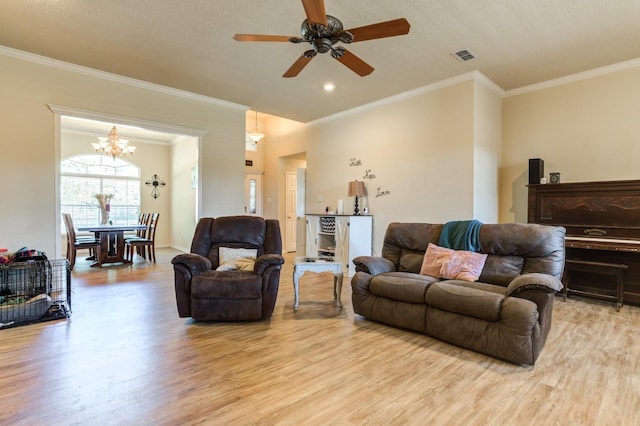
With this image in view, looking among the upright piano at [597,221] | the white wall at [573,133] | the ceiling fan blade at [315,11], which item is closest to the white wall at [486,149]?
the white wall at [573,133]

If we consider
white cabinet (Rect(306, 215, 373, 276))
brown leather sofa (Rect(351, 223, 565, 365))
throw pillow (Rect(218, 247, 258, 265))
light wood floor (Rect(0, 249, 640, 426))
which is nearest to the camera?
light wood floor (Rect(0, 249, 640, 426))

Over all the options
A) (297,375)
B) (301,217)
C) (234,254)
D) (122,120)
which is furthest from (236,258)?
(301,217)

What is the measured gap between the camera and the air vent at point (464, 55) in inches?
155

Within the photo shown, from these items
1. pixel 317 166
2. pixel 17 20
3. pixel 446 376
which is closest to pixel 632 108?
pixel 446 376

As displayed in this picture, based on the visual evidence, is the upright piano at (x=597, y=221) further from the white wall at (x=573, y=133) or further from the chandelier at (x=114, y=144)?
the chandelier at (x=114, y=144)

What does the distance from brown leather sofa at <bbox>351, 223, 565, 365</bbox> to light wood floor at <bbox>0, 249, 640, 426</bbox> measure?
0.15m

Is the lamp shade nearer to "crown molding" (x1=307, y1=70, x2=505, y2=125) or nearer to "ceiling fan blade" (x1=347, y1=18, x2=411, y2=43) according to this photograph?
"crown molding" (x1=307, y1=70, x2=505, y2=125)

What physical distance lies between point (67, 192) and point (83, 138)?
4.44 ft

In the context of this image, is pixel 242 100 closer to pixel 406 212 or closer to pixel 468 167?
pixel 406 212

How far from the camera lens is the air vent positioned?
12.9 ft

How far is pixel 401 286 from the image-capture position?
120 inches

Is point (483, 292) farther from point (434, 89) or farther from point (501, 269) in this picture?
point (434, 89)

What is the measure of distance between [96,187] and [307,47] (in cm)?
709

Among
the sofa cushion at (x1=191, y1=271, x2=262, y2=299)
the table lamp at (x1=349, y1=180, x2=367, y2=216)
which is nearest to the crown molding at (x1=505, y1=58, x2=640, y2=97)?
the table lamp at (x1=349, y1=180, x2=367, y2=216)
